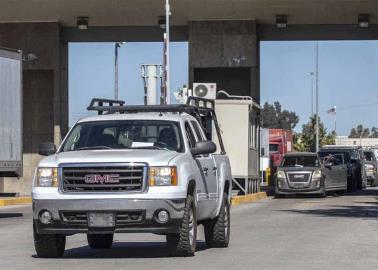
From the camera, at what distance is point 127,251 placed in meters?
14.6

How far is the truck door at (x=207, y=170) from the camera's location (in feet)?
45.7

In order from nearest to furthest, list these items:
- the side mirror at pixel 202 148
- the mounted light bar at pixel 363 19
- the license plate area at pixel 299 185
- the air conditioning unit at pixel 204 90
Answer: the side mirror at pixel 202 148 → the air conditioning unit at pixel 204 90 → the license plate area at pixel 299 185 → the mounted light bar at pixel 363 19

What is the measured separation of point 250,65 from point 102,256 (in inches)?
1015

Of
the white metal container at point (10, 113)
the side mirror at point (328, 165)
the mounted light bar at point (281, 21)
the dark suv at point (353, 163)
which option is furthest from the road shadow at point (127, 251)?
the dark suv at point (353, 163)

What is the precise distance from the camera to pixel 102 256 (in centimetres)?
1377

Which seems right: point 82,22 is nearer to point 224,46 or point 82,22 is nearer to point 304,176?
point 224,46

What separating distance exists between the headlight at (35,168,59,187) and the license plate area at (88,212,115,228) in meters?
0.70

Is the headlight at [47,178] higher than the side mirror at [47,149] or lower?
lower

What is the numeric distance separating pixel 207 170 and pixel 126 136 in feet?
4.57

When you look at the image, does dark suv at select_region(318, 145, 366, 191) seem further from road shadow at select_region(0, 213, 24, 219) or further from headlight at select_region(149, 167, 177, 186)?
headlight at select_region(149, 167, 177, 186)

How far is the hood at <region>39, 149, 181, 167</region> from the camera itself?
12.5 m

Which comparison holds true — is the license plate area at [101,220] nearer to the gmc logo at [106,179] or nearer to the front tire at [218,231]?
the gmc logo at [106,179]

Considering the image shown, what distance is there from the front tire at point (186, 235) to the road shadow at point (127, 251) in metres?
0.48

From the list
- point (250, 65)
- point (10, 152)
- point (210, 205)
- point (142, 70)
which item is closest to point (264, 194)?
point (250, 65)
